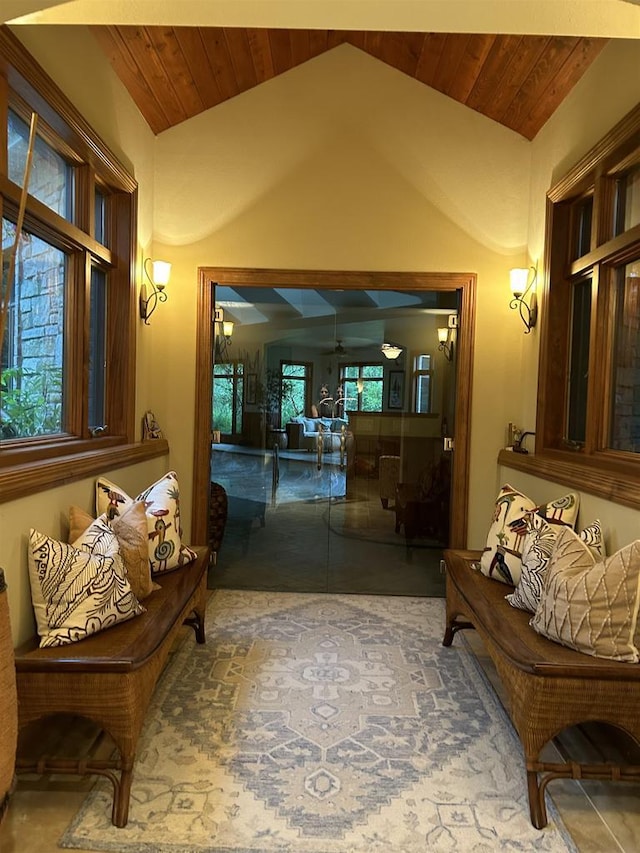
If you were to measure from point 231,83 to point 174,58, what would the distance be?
19.9 inches

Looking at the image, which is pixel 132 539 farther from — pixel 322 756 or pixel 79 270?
pixel 79 270

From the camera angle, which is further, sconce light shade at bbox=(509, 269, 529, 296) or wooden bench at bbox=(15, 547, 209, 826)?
sconce light shade at bbox=(509, 269, 529, 296)

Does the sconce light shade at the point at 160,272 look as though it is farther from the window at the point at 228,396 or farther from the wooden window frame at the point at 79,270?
the window at the point at 228,396

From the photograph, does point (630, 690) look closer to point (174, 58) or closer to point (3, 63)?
point (3, 63)

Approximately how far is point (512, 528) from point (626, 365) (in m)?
0.91

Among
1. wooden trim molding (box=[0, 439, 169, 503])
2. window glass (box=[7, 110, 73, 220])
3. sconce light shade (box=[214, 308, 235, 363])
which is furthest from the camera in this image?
sconce light shade (box=[214, 308, 235, 363])

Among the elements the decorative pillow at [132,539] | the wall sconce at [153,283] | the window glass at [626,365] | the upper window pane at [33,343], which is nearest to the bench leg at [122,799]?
the decorative pillow at [132,539]

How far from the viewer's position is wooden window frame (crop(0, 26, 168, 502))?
196cm

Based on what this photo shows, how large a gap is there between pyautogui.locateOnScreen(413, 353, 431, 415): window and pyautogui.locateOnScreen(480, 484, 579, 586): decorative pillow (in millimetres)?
1103

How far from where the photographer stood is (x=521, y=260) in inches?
143

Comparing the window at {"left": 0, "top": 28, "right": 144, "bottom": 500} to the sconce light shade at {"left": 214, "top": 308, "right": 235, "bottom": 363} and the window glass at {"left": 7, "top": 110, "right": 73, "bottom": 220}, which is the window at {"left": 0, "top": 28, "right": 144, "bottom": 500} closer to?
the window glass at {"left": 7, "top": 110, "right": 73, "bottom": 220}

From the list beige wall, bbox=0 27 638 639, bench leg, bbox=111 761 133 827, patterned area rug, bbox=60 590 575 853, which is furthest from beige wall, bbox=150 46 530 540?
bench leg, bbox=111 761 133 827

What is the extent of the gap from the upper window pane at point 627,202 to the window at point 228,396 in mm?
2322

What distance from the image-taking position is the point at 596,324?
2.76 metres
